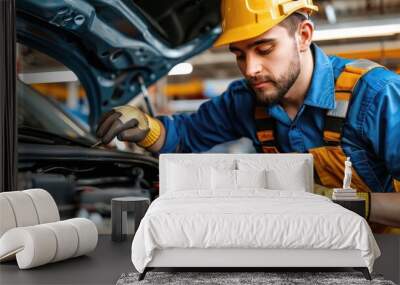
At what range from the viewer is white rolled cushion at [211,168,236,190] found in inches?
169

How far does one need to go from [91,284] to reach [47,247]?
1.55 feet

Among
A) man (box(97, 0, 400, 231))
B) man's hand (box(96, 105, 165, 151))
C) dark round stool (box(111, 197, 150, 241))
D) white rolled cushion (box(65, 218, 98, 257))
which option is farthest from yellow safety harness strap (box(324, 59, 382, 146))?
white rolled cushion (box(65, 218, 98, 257))

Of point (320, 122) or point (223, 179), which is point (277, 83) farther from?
point (223, 179)

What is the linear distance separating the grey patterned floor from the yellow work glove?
1694mm

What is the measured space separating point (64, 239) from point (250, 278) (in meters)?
1.32

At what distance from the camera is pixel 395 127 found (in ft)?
14.4

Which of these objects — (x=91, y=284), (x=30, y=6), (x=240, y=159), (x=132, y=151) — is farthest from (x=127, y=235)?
(x=30, y=6)

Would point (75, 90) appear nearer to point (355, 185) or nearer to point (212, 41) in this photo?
point (212, 41)

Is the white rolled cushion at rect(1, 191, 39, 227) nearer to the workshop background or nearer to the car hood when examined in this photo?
the workshop background

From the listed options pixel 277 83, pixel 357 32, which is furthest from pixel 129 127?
pixel 357 32

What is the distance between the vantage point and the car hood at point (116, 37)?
4.80 metres

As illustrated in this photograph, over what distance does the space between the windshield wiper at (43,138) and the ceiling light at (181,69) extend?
1.02 metres

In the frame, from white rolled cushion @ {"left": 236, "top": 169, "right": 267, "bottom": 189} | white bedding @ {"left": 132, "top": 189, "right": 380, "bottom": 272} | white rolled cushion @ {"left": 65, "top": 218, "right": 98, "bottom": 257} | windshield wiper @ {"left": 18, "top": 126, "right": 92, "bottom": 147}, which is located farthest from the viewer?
windshield wiper @ {"left": 18, "top": 126, "right": 92, "bottom": 147}

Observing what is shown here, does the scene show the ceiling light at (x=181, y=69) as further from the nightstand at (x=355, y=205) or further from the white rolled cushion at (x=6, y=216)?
the white rolled cushion at (x=6, y=216)
